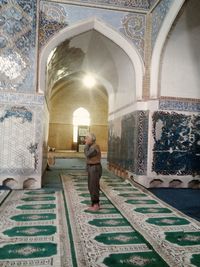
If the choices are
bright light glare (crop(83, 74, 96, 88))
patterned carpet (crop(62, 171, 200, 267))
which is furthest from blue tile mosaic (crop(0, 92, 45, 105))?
bright light glare (crop(83, 74, 96, 88))

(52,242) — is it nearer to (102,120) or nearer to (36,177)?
(36,177)

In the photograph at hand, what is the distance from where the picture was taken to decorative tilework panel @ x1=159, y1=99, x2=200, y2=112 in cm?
624

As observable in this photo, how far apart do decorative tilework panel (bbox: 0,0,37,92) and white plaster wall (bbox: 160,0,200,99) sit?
298 cm

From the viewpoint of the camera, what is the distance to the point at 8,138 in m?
5.65

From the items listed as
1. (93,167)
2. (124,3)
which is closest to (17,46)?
(124,3)

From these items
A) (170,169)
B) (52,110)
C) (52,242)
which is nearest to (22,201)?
(52,242)

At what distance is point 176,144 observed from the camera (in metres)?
6.27

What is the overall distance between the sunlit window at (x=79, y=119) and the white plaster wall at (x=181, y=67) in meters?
11.9

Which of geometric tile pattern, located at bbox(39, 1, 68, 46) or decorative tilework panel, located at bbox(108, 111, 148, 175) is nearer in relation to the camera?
geometric tile pattern, located at bbox(39, 1, 68, 46)

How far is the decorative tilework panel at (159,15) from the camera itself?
5836mm

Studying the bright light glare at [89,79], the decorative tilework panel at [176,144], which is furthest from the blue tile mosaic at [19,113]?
the bright light glare at [89,79]

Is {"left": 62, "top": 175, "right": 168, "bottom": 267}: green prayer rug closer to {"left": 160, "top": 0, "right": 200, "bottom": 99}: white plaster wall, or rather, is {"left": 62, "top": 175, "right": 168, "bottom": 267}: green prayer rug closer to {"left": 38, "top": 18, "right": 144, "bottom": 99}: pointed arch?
{"left": 38, "top": 18, "right": 144, "bottom": 99}: pointed arch

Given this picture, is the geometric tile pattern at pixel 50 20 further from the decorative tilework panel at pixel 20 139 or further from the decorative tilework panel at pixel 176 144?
the decorative tilework panel at pixel 176 144

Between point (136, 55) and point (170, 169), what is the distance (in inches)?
110
